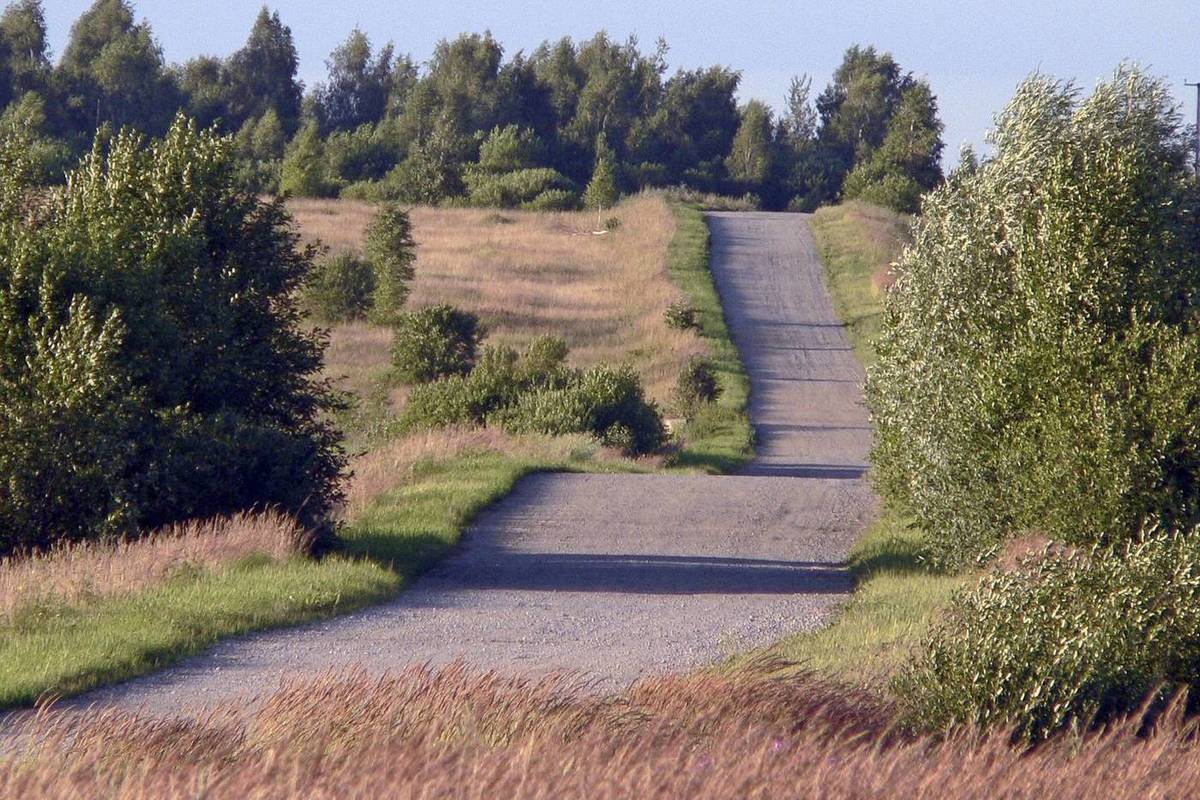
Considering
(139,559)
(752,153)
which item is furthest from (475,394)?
(752,153)

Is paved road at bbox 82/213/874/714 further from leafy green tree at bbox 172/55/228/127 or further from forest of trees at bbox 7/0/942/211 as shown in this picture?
leafy green tree at bbox 172/55/228/127

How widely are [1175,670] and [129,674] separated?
5.67 m

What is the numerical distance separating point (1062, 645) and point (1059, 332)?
5.75 m

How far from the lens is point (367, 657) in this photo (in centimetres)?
890

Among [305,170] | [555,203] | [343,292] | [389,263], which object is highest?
[305,170]

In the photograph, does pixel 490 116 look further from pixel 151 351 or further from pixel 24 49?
pixel 151 351

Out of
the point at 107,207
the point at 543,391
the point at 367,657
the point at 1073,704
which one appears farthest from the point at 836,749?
the point at 543,391

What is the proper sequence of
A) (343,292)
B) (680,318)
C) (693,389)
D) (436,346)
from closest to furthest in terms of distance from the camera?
(436,346), (693,389), (680,318), (343,292)

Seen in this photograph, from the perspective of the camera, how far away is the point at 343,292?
138 feet

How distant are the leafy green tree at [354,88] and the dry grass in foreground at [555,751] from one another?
9704cm

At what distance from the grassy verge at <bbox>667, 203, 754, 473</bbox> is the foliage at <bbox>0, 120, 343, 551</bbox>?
38.4 feet

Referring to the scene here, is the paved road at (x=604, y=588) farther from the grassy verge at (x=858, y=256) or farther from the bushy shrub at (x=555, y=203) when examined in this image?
the bushy shrub at (x=555, y=203)

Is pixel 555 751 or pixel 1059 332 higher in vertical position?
pixel 1059 332

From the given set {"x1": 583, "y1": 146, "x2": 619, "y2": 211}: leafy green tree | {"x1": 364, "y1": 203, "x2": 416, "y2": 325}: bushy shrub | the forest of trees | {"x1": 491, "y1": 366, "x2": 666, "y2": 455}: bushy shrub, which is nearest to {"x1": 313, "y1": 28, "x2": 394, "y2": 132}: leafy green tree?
the forest of trees
